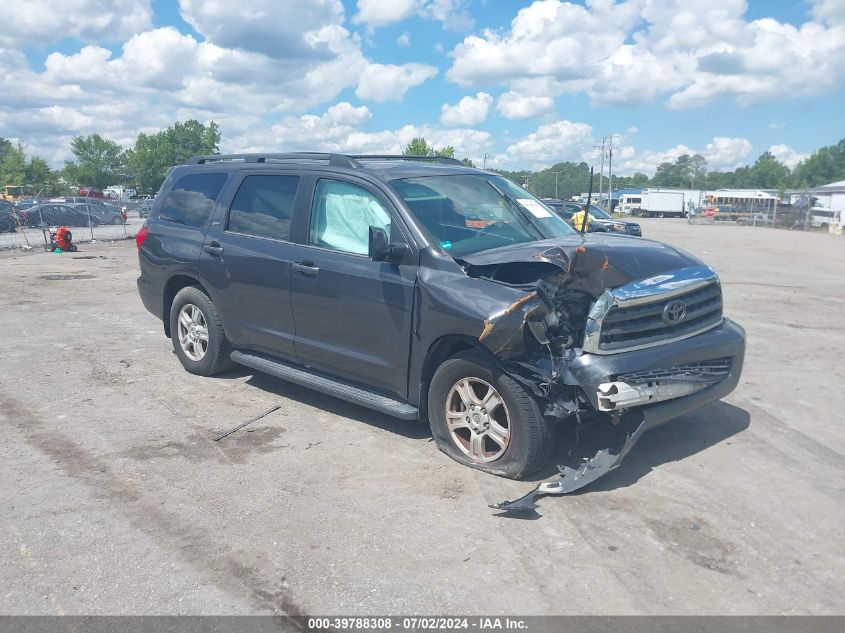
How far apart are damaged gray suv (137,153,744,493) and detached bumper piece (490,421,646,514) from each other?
12mm

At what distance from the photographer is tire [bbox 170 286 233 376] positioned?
6.62 m

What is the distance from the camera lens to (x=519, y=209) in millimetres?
5789

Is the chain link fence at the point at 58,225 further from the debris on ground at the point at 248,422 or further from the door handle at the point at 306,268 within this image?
the door handle at the point at 306,268

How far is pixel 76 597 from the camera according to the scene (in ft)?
11.0

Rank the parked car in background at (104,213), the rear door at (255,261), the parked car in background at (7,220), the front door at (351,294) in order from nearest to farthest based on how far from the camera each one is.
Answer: the front door at (351,294) → the rear door at (255,261) → the parked car in background at (7,220) → the parked car in background at (104,213)

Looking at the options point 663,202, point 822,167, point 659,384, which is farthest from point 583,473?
point 822,167

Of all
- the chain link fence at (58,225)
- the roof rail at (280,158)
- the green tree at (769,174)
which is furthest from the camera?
the green tree at (769,174)

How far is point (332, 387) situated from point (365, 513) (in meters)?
1.49

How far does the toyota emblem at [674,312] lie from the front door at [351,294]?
1643 millimetres

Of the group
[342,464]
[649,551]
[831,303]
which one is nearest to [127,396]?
[342,464]

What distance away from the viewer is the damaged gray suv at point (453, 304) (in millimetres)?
4340

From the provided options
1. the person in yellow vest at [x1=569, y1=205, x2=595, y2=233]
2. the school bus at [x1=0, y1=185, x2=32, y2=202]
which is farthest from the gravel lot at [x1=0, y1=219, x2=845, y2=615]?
the school bus at [x1=0, y1=185, x2=32, y2=202]

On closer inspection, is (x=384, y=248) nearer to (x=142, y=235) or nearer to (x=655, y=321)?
(x=655, y=321)

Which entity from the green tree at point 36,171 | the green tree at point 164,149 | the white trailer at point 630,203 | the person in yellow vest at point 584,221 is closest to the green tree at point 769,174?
the white trailer at point 630,203
